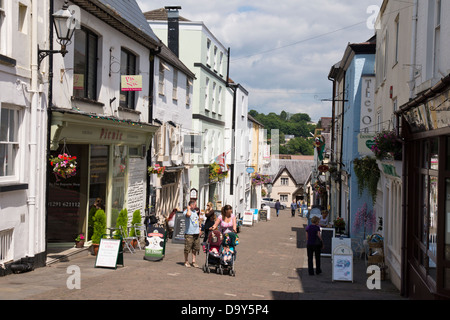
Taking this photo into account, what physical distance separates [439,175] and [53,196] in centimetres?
1079

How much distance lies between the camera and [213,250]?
548 inches

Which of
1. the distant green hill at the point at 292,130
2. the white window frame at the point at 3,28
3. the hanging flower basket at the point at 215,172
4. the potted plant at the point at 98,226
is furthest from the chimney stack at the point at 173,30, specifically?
the distant green hill at the point at 292,130

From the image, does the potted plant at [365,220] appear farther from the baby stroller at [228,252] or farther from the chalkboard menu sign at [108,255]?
the chalkboard menu sign at [108,255]

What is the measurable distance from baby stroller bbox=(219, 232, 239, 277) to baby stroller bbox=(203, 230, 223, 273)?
4.5 inches

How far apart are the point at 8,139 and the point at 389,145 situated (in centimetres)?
817

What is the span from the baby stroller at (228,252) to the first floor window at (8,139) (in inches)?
198

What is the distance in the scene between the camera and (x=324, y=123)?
59000 mm

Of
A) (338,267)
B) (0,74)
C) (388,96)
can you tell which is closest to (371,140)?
(388,96)

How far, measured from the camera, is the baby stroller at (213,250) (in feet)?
45.3

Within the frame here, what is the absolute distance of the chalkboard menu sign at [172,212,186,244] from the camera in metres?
21.9

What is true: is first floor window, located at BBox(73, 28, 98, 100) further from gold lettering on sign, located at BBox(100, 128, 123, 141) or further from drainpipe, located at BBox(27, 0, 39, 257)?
drainpipe, located at BBox(27, 0, 39, 257)

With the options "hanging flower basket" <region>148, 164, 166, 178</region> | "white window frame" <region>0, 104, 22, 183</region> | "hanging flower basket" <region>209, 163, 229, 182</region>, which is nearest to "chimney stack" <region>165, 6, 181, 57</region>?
"hanging flower basket" <region>209, 163, 229, 182</region>

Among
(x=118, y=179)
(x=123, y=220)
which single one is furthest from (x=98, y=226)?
(x=118, y=179)
